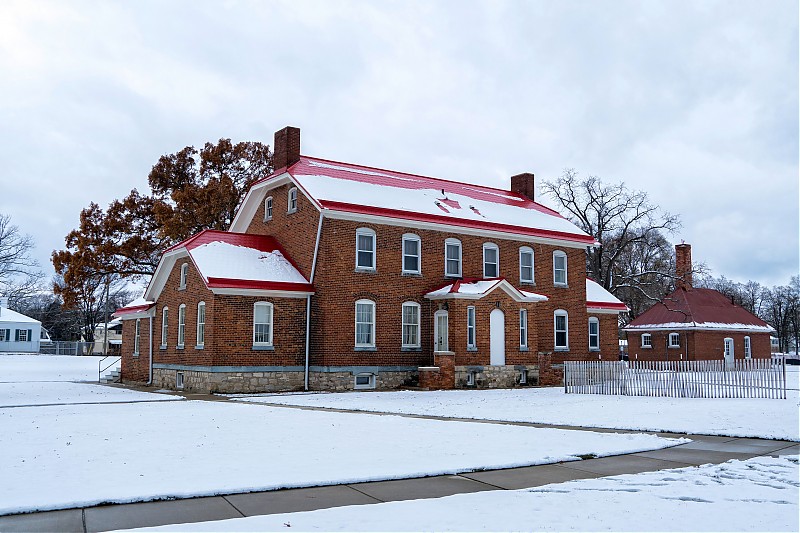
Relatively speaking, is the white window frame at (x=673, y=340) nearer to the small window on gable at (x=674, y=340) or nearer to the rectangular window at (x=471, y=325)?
the small window on gable at (x=674, y=340)

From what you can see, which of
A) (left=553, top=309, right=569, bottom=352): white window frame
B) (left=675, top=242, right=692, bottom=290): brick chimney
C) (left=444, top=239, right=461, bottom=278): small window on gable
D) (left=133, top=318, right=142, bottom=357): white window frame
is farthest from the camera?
(left=675, top=242, right=692, bottom=290): brick chimney

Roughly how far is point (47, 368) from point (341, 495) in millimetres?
45242

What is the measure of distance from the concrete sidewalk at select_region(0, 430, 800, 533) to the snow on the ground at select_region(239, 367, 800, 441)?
141 inches

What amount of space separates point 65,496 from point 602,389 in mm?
21259

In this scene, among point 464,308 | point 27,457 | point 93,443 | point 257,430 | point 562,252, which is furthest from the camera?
point 562,252

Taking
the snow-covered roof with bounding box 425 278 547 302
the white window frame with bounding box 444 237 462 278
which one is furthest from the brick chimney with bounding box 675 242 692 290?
the white window frame with bounding box 444 237 462 278

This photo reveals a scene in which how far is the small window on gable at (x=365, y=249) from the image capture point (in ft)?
95.6

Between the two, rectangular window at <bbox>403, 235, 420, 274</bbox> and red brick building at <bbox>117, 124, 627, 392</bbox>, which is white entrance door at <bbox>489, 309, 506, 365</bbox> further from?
rectangular window at <bbox>403, 235, 420, 274</bbox>

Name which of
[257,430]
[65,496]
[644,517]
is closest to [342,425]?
[257,430]

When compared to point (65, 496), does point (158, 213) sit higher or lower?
higher

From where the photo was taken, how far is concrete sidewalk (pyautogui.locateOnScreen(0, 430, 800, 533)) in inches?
292

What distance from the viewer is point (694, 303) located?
5156cm

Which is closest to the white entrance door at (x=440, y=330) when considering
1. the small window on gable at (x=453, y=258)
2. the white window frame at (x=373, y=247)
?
the small window on gable at (x=453, y=258)

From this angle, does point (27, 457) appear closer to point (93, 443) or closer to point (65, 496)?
point (93, 443)
